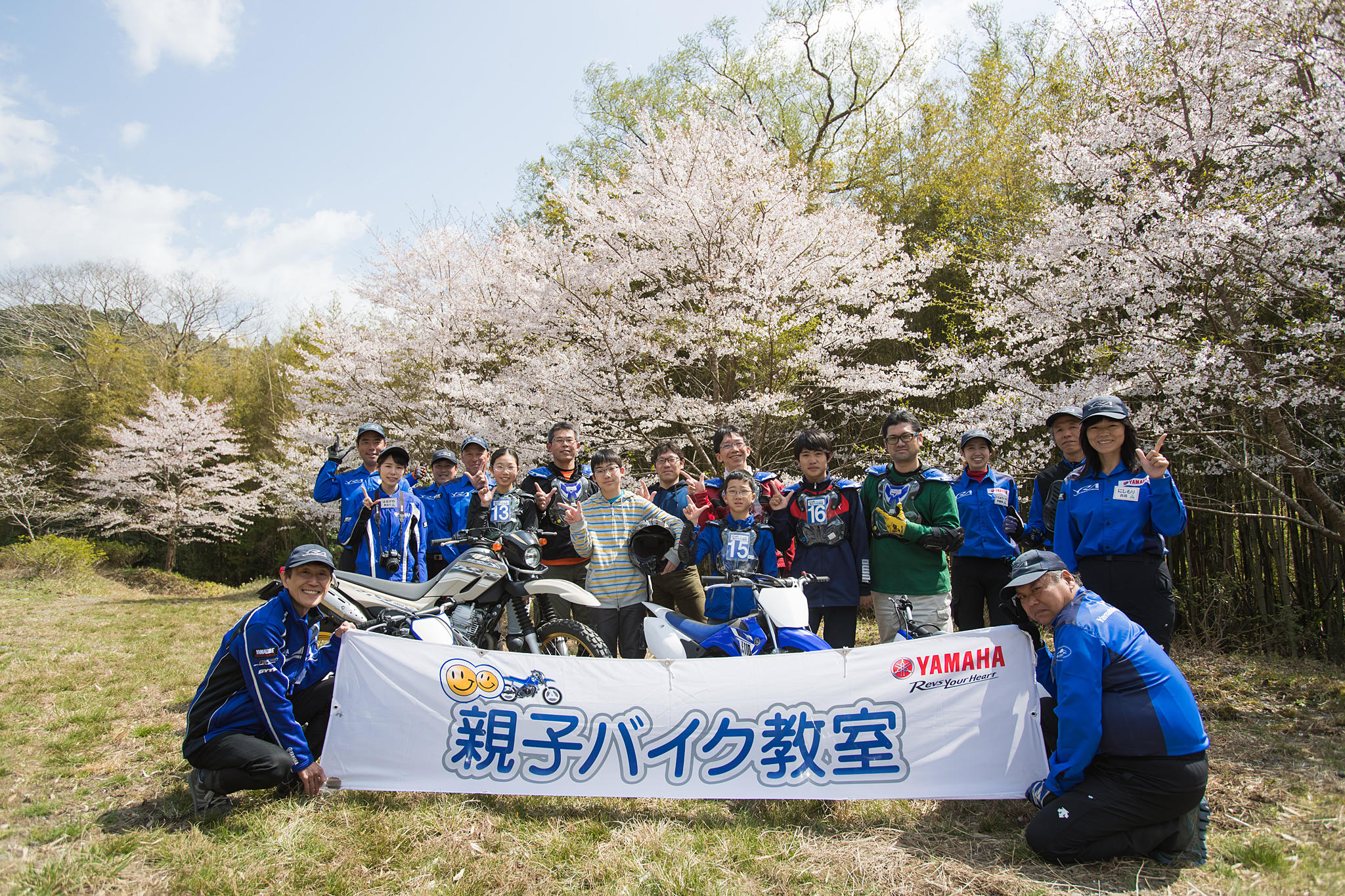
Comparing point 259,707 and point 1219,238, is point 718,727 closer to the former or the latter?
point 259,707

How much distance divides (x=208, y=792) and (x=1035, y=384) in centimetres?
697

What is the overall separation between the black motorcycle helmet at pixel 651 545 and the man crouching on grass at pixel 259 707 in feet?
5.10

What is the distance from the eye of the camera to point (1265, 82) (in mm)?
4660

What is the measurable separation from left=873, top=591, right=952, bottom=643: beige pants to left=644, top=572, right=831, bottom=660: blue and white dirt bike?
0.70m

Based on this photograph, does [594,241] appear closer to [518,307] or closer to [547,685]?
[518,307]

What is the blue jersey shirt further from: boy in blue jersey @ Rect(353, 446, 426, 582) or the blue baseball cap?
the blue baseball cap

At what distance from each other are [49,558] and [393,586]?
15006mm

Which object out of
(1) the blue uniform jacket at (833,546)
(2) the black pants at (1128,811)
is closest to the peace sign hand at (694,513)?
(1) the blue uniform jacket at (833,546)

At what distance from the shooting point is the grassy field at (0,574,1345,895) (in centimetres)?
237

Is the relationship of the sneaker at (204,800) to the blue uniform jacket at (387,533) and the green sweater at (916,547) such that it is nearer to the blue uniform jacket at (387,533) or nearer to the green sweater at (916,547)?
the blue uniform jacket at (387,533)

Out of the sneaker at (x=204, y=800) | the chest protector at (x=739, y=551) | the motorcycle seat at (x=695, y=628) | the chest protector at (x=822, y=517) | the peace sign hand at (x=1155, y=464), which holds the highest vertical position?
the peace sign hand at (x=1155, y=464)

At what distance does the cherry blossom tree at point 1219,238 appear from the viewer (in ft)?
14.7

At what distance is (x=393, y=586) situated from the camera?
4074 millimetres

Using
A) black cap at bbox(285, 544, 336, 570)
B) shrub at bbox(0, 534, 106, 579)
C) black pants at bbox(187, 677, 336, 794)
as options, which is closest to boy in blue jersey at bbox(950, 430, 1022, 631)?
black cap at bbox(285, 544, 336, 570)
